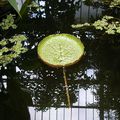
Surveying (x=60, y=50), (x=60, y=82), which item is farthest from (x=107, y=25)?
(x=60, y=82)

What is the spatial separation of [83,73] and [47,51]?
0.36 meters

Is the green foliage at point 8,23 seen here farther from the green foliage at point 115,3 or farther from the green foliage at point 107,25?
the green foliage at point 115,3

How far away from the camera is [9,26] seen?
3.17m

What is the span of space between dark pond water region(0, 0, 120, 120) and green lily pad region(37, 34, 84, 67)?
0.05 m

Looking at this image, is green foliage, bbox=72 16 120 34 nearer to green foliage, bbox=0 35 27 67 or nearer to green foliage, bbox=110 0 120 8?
green foliage, bbox=110 0 120 8

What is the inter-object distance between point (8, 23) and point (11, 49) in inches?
15.9

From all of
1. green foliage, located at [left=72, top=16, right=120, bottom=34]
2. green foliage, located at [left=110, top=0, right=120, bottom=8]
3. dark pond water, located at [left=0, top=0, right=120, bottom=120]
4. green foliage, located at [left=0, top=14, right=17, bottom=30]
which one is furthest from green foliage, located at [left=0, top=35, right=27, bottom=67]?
green foliage, located at [left=110, top=0, right=120, bottom=8]

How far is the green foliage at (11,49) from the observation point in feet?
9.18

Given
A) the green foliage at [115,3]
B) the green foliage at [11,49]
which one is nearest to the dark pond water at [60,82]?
the green foliage at [11,49]

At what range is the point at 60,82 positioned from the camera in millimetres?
2596

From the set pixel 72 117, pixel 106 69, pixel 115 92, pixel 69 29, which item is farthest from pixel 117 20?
pixel 72 117

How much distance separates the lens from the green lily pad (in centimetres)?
273

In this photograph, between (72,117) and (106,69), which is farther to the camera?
(106,69)

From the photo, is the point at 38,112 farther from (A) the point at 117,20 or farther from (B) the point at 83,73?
(A) the point at 117,20
